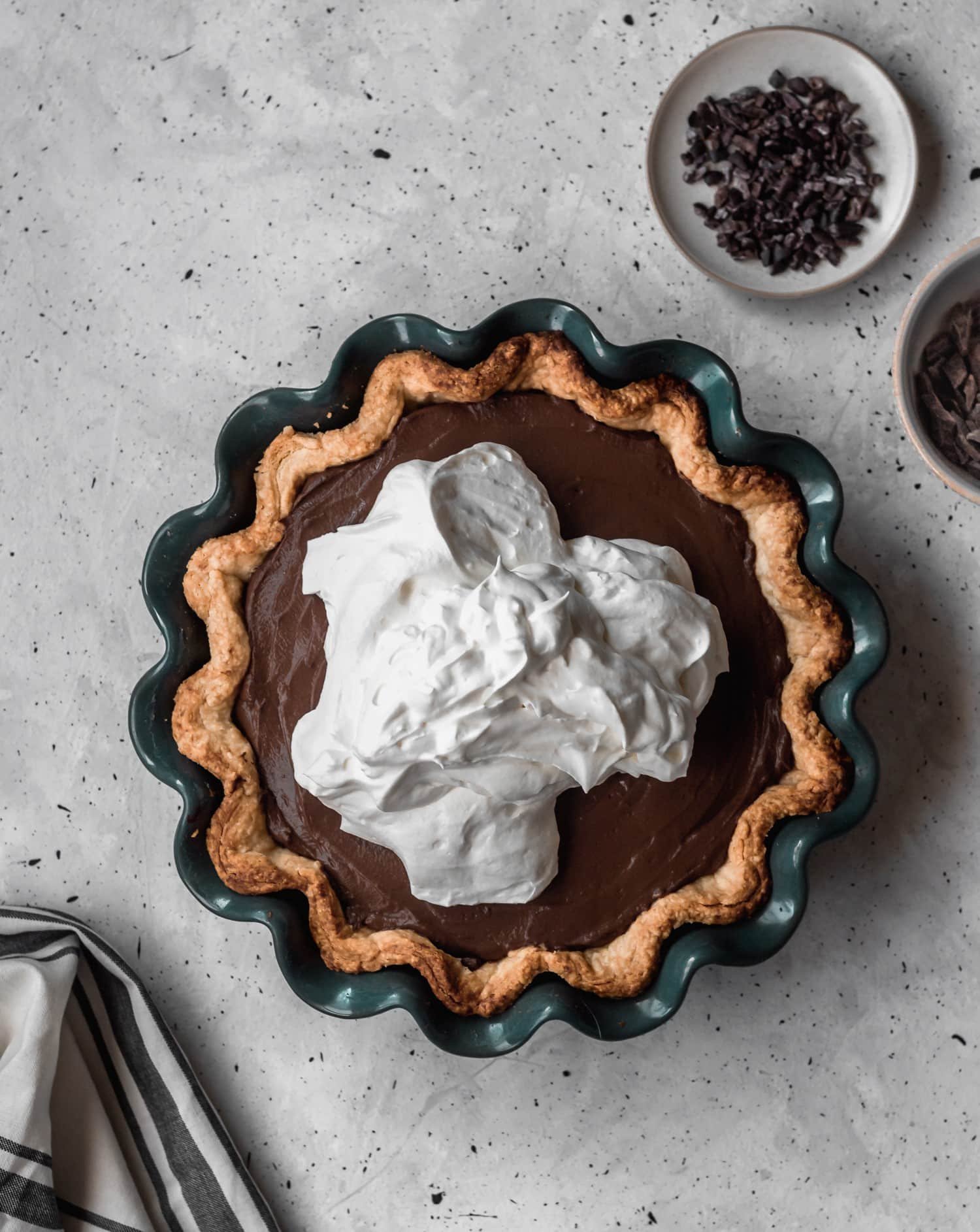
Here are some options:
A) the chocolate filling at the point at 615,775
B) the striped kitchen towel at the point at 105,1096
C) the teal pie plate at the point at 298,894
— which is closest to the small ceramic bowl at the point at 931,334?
the teal pie plate at the point at 298,894

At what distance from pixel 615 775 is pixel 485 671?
19.4 inches

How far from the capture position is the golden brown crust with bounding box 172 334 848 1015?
2.37 m

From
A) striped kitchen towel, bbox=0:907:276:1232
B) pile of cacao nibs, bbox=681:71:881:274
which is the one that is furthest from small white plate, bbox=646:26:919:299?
striped kitchen towel, bbox=0:907:276:1232

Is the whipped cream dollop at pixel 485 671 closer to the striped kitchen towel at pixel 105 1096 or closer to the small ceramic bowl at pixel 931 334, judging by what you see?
the small ceramic bowl at pixel 931 334

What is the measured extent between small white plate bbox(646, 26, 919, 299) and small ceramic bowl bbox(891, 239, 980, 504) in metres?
0.23

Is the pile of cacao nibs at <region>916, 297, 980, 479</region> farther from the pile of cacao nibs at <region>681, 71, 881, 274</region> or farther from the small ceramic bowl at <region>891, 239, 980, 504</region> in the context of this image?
the pile of cacao nibs at <region>681, 71, 881, 274</region>

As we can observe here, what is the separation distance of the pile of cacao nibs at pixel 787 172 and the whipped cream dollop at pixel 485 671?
3.29 ft

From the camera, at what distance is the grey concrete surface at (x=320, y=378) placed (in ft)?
9.14

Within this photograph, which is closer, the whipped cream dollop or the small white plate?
the whipped cream dollop

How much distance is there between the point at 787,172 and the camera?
2805 mm

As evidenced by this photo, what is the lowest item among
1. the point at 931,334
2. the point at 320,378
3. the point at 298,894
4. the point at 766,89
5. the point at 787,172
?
the point at 298,894

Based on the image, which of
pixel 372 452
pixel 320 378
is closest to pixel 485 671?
pixel 372 452

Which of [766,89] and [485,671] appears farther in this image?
[766,89]

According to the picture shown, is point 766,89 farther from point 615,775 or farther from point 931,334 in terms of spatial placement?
point 615,775
